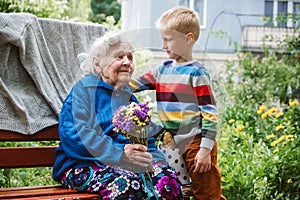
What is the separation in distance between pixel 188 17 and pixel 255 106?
3.08 metres

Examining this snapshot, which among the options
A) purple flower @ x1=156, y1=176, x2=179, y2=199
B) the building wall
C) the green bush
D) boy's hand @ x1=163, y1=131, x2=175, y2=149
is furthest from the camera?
the building wall

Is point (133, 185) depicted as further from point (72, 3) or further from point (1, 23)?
point (72, 3)

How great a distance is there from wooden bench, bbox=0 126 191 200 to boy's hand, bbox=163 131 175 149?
220mm

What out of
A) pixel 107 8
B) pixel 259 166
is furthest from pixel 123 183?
pixel 107 8

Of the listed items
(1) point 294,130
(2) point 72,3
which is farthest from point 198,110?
(2) point 72,3

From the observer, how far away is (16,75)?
3.18 metres

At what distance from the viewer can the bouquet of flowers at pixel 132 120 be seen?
8.68ft

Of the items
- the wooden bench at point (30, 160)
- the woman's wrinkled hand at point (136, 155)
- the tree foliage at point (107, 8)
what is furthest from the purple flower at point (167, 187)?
the tree foliage at point (107, 8)

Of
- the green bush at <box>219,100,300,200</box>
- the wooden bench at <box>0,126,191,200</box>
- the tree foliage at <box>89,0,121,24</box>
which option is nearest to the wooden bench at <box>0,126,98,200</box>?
the wooden bench at <box>0,126,191,200</box>

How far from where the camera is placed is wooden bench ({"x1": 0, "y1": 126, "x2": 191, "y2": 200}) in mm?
2770

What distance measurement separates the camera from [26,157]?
318 centimetres

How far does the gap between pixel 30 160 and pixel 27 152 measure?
4cm

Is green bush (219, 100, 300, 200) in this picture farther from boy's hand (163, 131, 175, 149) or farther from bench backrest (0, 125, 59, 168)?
bench backrest (0, 125, 59, 168)

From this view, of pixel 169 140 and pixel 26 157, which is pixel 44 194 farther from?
pixel 169 140
